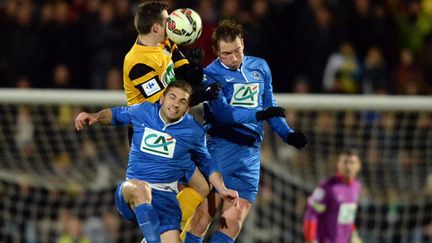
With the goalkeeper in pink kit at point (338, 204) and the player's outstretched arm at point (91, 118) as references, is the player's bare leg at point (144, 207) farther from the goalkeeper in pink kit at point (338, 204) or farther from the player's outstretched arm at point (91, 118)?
the goalkeeper in pink kit at point (338, 204)

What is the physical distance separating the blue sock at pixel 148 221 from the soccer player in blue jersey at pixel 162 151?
2.0 inches

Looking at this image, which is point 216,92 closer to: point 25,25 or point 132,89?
point 132,89

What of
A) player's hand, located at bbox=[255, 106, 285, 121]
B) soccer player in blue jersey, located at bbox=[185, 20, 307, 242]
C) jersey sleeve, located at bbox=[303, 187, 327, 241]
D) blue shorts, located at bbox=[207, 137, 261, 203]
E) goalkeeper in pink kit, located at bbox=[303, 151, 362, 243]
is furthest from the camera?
goalkeeper in pink kit, located at bbox=[303, 151, 362, 243]

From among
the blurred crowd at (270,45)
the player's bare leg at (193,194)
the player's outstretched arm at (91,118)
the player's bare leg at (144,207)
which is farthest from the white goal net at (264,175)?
the player's bare leg at (144,207)

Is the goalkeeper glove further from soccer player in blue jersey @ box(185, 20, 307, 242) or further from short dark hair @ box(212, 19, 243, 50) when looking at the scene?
short dark hair @ box(212, 19, 243, 50)

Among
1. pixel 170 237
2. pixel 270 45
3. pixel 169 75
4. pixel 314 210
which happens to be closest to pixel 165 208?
pixel 170 237

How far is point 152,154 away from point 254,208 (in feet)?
12.1

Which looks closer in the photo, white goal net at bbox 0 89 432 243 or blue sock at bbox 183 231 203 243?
blue sock at bbox 183 231 203 243

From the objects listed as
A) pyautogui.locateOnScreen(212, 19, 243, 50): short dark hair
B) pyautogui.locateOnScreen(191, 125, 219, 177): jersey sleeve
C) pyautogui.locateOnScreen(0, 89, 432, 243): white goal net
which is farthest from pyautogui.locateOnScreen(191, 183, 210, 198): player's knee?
pyautogui.locateOnScreen(0, 89, 432, 243): white goal net

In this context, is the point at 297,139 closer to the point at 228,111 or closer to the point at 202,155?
the point at 228,111

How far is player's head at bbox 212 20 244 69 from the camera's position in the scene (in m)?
7.79

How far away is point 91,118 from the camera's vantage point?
300 inches

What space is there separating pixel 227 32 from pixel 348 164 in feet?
10.1

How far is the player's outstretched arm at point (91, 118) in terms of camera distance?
757 cm
